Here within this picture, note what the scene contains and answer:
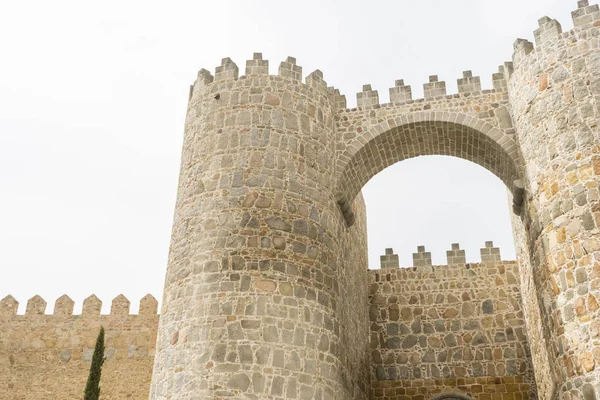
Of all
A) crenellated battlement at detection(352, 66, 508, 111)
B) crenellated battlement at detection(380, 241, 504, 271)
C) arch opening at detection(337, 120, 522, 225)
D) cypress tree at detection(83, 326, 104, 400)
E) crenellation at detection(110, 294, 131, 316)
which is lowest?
cypress tree at detection(83, 326, 104, 400)

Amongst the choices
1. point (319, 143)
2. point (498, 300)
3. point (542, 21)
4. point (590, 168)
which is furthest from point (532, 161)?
point (498, 300)

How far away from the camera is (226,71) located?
11.8m

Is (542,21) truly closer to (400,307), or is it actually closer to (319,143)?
(319,143)

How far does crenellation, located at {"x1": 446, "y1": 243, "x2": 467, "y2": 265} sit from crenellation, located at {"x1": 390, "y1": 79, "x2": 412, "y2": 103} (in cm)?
505

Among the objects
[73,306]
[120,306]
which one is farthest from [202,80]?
[73,306]

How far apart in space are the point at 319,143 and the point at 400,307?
5.68m

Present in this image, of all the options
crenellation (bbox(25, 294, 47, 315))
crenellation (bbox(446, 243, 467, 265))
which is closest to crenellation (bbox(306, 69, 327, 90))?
crenellation (bbox(446, 243, 467, 265))

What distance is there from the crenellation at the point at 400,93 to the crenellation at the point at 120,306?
1029cm

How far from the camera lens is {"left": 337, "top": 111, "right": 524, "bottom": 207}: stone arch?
1146cm

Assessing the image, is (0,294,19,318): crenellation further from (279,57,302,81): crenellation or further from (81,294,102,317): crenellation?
(279,57,302,81): crenellation

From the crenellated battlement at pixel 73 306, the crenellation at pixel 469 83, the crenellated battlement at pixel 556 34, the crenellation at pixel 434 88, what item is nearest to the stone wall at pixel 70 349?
the crenellated battlement at pixel 73 306

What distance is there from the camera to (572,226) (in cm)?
904

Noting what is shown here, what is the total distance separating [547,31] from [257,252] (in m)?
6.90

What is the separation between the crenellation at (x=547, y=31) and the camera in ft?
34.7
